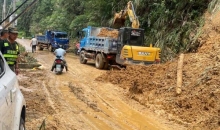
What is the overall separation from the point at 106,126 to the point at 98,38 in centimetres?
1055

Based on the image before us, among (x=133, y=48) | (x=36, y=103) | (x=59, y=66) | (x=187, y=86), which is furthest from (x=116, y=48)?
(x=36, y=103)

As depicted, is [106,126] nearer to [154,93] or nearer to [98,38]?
[154,93]

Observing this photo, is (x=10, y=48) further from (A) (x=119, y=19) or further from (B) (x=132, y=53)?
(A) (x=119, y=19)

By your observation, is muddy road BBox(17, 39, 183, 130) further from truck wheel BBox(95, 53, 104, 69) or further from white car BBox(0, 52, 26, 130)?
truck wheel BBox(95, 53, 104, 69)

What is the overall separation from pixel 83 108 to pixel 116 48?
26.0 feet

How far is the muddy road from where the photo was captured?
6.57 metres

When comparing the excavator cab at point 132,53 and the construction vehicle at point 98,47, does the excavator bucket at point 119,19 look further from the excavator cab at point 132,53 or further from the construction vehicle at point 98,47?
the excavator cab at point 132,53

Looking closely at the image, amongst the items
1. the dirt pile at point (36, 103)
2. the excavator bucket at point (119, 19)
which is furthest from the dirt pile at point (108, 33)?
the dirt pile at point (36, 103)

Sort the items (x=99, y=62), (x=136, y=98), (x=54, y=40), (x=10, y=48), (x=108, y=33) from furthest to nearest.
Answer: (x=54, y=40)
(x=108, y=33)
(x=99, y=62)
(x=136, y=98)
(x=10, y=48)

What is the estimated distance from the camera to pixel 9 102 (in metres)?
3.40

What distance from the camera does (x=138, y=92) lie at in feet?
32.0

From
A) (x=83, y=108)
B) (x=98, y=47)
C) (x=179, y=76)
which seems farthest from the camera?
(x=98, y=47)

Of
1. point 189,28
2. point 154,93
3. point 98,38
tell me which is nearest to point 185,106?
point 154,93

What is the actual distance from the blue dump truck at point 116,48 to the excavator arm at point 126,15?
2.46 ft
